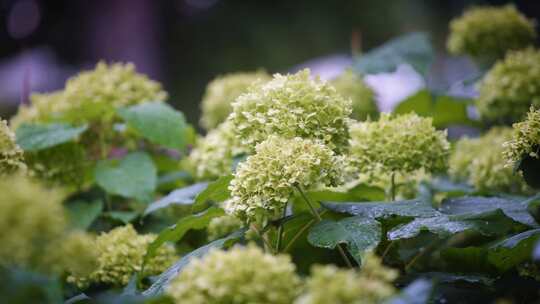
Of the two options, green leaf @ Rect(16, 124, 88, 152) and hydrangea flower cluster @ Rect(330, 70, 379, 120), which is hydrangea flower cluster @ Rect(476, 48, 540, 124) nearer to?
hydrangea flower cluster @ Rect(330, 70, 379, 120)

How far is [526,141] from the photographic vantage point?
1.57 meters

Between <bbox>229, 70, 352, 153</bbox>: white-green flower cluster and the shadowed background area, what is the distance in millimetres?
3892

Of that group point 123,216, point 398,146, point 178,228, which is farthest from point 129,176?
point 398,146

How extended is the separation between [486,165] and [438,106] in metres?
0.61

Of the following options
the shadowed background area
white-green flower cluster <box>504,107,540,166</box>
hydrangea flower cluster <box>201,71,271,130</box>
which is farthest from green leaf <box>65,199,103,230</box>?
the shadowed background area

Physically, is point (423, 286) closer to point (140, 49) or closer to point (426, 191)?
point (426, 191)

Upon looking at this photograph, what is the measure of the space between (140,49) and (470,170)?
4.01 m

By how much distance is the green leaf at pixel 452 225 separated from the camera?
1447 millimetres

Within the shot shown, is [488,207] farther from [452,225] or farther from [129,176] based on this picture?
[129,176]

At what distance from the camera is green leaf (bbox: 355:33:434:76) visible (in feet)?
8.15

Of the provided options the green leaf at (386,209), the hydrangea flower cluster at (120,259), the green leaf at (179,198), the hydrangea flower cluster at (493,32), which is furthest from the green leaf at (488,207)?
the hydrangea flower cluster at (493,32)

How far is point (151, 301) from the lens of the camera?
4.20 ft

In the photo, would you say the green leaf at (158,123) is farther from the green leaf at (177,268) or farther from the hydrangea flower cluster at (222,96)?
the green leaf at (177,268)

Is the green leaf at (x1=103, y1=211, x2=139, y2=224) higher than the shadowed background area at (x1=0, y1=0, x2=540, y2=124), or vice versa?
the shadowed background area at (x1=0, y1=0, x2=540, y2=124)
